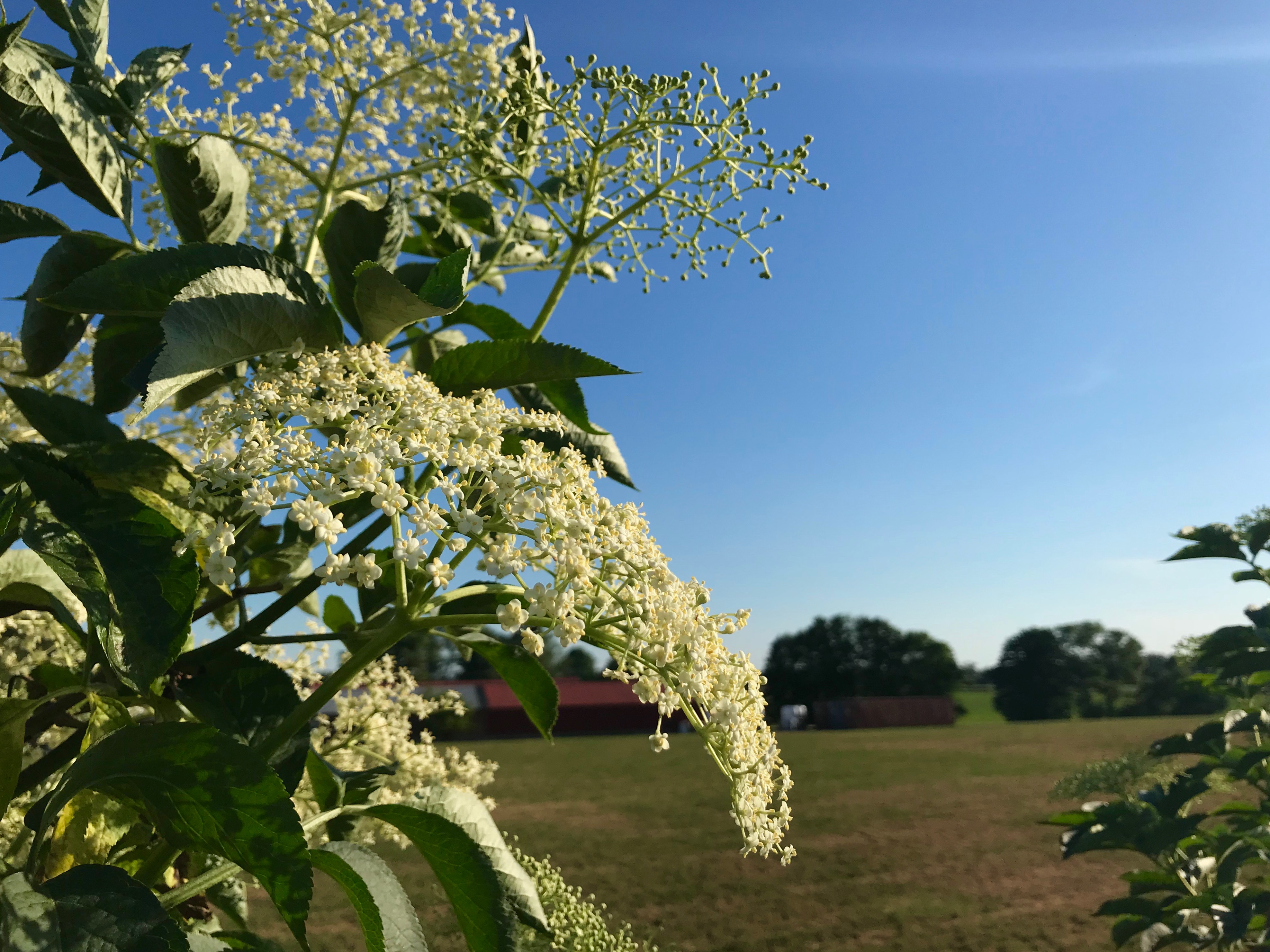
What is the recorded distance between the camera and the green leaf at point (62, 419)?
1.47 metres

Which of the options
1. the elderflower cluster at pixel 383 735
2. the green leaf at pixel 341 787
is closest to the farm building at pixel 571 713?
the elderflower cluster at pixel 383 735

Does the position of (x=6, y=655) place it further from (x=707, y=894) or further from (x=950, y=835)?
(x=950, y=835)

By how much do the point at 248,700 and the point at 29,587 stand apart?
49cm

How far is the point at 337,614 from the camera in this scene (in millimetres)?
2035

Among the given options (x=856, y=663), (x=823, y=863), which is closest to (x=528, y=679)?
(x=823, y=863)

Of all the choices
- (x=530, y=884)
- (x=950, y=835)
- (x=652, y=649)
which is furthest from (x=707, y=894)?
(x=652, y=649)

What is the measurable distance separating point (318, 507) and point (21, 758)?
0.74 meters

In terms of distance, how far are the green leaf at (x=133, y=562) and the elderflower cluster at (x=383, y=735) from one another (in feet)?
4.31

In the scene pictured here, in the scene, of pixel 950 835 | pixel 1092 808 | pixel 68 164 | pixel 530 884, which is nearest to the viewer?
pixel 68 164

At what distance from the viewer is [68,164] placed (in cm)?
162

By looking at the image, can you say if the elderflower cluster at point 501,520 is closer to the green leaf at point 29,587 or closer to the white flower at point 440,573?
the white flower at point 440,573

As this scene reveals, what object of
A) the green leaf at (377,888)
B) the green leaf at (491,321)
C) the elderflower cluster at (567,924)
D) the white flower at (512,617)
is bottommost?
the elderflower cluster at (567,924)

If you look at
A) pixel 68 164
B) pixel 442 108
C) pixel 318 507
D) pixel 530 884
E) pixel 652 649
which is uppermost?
pixel 442 108

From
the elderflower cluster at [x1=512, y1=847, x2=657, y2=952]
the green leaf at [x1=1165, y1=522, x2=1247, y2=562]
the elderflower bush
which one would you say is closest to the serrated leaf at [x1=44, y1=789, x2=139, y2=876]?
the elderflower bush
